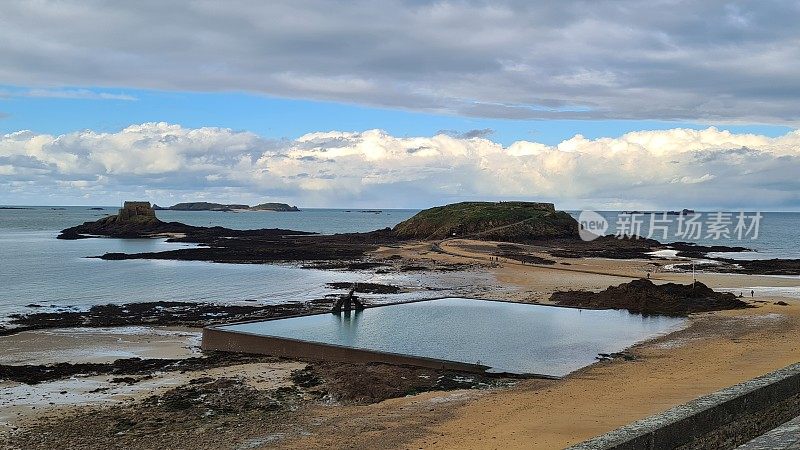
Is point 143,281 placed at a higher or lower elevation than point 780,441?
lower

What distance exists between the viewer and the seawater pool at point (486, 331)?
50.7ft

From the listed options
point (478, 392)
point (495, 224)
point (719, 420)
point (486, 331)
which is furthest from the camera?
point (495, 224)

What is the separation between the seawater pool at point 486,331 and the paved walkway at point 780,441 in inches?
368

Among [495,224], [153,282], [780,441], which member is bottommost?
[153,282]

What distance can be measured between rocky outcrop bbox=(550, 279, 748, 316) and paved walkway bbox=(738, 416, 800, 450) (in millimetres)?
19836

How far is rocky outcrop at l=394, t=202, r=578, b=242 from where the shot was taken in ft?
258

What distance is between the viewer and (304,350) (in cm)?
1606

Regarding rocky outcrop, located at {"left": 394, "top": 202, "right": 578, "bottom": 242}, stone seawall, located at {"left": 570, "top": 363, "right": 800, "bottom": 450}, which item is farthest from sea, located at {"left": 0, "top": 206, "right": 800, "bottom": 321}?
rocky outcrop, located at {"left": 394, "top": 202, "right": 578, "bottom": 242}

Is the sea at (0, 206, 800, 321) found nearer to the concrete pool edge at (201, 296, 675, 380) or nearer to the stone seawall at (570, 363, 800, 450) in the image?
the concrete pool edge at (201, 296, 675, 380)

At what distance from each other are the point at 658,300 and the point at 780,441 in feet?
71.3

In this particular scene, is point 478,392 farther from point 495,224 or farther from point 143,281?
point 495,224

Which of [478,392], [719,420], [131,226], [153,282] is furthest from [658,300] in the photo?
[131,226]

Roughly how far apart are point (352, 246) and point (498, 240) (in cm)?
1679

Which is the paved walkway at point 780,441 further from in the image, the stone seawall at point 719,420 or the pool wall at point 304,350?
the pool wall at point 304,350
